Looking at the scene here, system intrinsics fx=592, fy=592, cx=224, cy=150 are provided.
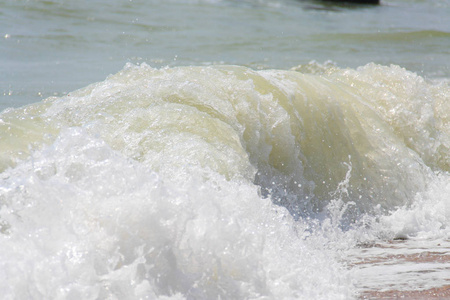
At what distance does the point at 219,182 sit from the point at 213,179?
0.04 meters

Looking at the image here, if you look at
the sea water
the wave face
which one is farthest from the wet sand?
the wave face

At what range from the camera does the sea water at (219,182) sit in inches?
88.8

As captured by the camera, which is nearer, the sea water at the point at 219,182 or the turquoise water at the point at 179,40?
the sea water at the point at 219,182

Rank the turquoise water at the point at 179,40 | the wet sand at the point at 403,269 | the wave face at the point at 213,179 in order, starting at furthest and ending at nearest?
the turquoise water at the point at 179,40
the wet sand at the point at 403,269
the wave face at the point at 213,179

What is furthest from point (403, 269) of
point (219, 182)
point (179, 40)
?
point (179, 40)

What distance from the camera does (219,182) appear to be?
2.88 metres

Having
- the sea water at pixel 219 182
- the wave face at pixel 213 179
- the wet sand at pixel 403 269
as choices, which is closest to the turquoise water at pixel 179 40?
the sea water at pixel 219 182

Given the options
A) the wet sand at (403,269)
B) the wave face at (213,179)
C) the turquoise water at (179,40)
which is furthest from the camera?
the turquoise water at (179,40)

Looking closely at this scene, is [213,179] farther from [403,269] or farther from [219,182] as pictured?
[403,269]

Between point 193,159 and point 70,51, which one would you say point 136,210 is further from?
point 70,51

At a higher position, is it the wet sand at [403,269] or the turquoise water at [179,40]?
the turquoise water at [179,40]

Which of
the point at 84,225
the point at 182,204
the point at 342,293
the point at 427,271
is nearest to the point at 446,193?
the point at 427,271

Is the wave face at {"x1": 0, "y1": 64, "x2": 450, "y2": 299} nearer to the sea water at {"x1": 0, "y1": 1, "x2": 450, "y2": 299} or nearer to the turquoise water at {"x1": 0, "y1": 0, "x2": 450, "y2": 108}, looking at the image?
the sea water at {"x1": 0, "y1": 1, "x2": 450, "y2": 299}

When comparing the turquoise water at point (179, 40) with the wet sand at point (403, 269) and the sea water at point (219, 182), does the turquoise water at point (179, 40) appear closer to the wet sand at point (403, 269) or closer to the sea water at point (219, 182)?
the sea water at point (219, 182)
